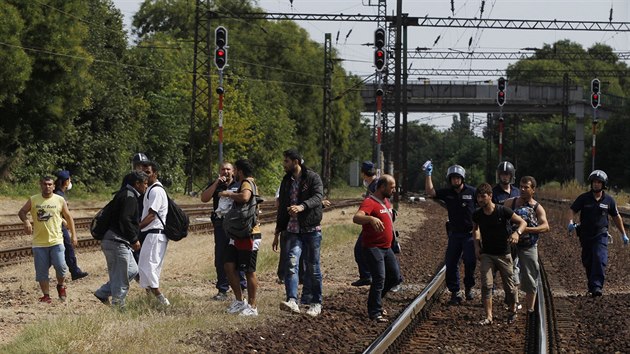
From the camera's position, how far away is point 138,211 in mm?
13141

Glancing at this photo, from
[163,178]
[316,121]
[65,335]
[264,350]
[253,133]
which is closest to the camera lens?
[65,335]

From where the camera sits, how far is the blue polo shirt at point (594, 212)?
1638 centimetres

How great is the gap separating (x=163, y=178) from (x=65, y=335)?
48963 millimetres

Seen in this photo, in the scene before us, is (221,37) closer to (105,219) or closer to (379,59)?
(379,59)

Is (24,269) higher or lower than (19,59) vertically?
lower

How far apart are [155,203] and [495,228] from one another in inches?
158

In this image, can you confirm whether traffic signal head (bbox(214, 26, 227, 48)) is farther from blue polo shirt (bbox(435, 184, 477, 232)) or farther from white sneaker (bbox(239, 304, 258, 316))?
white sneaker (bbox(239, 304, 258, 316))

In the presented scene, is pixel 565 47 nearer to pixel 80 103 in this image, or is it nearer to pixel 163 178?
pixel 163 178

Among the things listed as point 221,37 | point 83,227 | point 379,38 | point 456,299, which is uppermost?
point 221,37

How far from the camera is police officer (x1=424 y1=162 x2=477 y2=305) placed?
49.5ft

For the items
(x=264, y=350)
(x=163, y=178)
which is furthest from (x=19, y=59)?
(x=264, y=350)

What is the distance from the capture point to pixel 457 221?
1529cm

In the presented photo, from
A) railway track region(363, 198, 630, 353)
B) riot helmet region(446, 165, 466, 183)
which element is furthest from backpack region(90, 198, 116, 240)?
riot helmet region(446, 165, 466, 183)

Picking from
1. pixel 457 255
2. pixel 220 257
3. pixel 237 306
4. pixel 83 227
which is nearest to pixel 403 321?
pixel 237 306
